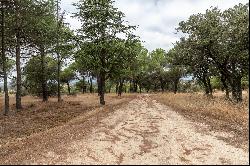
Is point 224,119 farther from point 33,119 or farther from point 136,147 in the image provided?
point 33,119

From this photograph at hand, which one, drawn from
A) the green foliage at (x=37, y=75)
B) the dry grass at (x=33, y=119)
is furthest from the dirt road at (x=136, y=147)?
the green foliage at (x=37, y=75)

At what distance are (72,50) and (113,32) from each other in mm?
4799

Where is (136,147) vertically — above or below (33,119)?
above

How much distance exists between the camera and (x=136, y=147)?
1684 centimetres

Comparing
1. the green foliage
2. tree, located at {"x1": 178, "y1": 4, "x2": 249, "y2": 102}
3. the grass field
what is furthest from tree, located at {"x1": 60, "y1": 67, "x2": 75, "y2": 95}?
tree, located at {"x1": 178, "y1": 4, "x2": 249, "y2": 102}

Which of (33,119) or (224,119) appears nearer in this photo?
(224,119)

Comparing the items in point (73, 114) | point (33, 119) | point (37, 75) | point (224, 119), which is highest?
point (37, 75)

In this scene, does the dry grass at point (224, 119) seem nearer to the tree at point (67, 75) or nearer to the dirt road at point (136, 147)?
the dirt road at point (136, 147)

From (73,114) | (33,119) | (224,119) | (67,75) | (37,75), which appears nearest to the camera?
(224,119)

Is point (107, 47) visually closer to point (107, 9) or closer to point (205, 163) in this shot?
point (107, 9)

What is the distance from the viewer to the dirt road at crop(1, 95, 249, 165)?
14781mm

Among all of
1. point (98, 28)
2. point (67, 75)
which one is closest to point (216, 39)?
point (98, 28)

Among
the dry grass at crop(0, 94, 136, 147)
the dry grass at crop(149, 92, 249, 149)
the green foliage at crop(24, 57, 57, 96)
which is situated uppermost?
the green foliage at crop(24, 57, 57, 96)

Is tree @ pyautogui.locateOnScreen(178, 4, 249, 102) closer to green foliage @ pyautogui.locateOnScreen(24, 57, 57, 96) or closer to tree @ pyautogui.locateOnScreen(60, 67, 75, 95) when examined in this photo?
green foliage @ pyautogui.locateOnScreen(24, 57, 57, 96)
